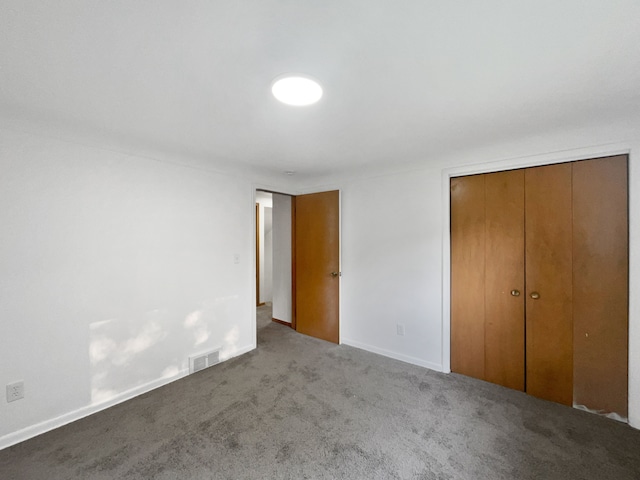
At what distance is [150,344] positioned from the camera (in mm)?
2520

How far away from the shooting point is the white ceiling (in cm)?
100

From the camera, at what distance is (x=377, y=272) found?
3303 mm

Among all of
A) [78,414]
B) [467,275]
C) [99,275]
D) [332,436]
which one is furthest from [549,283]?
[78,414]

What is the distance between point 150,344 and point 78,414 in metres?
0.64

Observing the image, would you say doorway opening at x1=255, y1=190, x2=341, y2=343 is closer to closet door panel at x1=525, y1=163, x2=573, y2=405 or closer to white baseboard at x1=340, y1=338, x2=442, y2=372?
white baseboard at x1=340, y1=338, x2=442, y2=372

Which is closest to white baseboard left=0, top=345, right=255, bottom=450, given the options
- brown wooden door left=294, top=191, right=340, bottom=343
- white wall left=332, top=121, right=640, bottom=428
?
brown wooden door left=294, top=191, right=340, bottom=343

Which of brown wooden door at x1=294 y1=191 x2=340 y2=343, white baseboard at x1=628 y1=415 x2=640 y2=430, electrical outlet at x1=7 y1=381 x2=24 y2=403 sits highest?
brown wooden door at x1=294 y1=191 x2=340 y2=343

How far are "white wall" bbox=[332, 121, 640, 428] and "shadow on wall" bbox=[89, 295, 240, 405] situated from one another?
159cm

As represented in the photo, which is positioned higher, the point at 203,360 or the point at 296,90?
the point at 296,90

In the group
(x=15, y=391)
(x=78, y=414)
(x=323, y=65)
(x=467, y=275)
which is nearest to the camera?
(x=323, y=65)

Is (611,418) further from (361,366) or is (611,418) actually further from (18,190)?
(18,190)

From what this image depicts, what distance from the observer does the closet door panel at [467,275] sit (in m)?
2.64

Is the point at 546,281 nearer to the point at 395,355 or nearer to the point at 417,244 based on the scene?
the point at 417,244

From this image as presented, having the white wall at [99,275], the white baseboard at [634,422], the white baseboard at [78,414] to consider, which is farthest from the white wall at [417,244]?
the white baseboard at [78,414]
